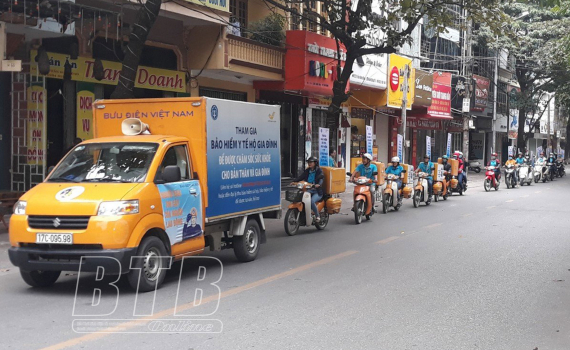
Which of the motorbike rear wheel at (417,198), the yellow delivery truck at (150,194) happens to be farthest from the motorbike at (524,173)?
the yellow delivery truck at (150,194)

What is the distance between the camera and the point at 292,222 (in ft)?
45.1

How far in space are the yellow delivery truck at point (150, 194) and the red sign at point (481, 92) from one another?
116 ft

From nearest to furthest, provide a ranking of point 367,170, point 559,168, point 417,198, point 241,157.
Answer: point 241,157 → point 367,170 → point 417,198 → point 559,168

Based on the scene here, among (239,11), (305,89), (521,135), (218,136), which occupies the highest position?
(239,11)

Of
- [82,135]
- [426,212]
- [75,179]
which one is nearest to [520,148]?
[426,212]

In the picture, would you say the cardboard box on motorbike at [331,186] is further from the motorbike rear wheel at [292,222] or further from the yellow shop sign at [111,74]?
the yellow shop sign at [111,74]

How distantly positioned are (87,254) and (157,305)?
39.9 inches

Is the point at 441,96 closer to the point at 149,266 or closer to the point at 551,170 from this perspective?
the point at 551,170

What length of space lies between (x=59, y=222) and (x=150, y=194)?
110 cm

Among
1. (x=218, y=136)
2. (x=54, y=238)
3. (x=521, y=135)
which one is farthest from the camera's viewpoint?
(x=521, y=135)

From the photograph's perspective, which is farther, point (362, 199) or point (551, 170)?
point (551, 170)

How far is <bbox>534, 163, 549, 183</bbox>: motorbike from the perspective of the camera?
36.0 m

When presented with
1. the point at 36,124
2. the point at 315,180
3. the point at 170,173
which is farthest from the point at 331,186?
the point at 36,124

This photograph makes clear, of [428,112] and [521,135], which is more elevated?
[428,112]
